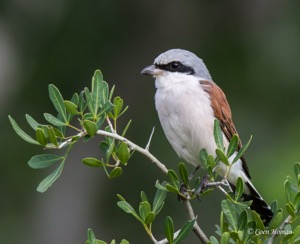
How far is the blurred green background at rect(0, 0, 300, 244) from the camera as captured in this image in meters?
9.41

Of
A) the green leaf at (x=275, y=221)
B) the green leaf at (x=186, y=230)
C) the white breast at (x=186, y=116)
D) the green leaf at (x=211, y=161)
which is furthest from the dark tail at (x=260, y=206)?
the green leaf at (x=186, y=230)

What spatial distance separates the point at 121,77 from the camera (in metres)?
10.3

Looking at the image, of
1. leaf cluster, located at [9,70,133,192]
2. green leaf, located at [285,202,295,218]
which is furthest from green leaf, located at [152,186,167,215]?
green leaf, located at [285,202,295,218]

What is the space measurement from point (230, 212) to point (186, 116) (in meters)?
1.55

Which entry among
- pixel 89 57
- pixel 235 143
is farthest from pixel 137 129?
pixel 235 143

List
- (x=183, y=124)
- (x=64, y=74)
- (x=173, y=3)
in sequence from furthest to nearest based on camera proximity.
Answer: (x=173, y=3), (x=64, y=74), (x=183, y=124)

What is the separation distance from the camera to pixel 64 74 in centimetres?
948

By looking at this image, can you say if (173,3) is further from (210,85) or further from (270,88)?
(210,85)

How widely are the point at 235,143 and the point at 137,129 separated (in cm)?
629

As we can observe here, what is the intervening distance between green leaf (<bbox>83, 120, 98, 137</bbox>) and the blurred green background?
569 cm

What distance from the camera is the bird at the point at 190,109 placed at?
15.9 ft

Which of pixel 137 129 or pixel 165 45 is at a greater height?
pixel 165 45

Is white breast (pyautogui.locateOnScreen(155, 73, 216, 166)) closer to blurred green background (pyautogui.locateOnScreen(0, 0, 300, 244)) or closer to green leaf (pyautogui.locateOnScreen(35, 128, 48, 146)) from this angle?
green leaf (pyautogui.locateOnScreen(35, 128, 48, 146))

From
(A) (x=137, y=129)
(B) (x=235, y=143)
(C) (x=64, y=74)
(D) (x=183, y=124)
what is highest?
(B) (x=235, y=143)
